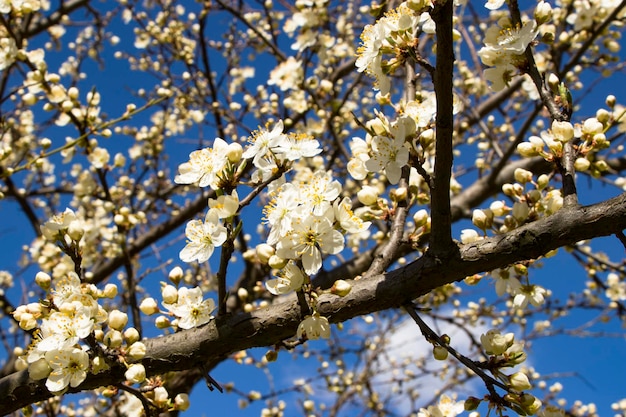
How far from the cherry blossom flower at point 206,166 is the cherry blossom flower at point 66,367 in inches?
22.0

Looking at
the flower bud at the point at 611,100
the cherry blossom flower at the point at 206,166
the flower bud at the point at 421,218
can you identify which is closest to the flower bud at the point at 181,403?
the cherry blossom flower at the point at 206,166

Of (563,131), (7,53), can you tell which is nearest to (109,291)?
(563,131)

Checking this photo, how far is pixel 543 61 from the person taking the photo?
3.68m

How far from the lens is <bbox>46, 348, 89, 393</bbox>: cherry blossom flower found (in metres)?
1.42

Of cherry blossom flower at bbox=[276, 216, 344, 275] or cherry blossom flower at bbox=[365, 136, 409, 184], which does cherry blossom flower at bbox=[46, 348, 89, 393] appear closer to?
cherry blossom flower at bbox=[276, 216, 344, 275]

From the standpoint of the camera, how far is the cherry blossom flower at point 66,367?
1416mm

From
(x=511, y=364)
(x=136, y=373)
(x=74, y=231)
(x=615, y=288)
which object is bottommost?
(x=511, y=364)

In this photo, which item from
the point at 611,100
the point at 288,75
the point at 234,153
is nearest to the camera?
the point at 234,153

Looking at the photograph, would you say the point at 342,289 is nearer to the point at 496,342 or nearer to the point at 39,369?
the point at 496,342

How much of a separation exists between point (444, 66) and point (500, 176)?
8.49 feet

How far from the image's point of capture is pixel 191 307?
1.60m

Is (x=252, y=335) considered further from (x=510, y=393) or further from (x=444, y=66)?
(x=444, y=66)

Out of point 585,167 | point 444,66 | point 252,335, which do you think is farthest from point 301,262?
point 585,167

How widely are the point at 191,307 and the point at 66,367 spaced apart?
1.23ft
